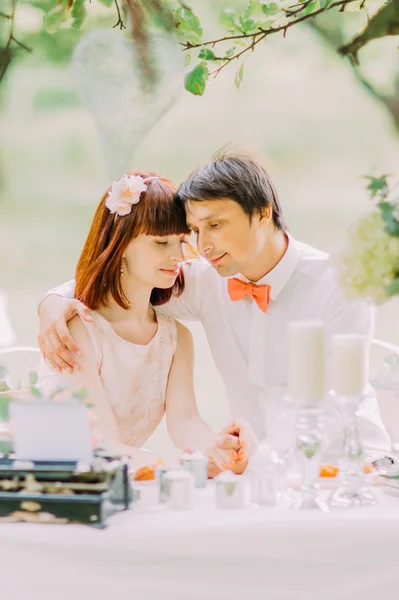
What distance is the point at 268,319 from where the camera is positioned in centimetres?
241

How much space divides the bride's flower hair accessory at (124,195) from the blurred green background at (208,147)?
4.54 feet

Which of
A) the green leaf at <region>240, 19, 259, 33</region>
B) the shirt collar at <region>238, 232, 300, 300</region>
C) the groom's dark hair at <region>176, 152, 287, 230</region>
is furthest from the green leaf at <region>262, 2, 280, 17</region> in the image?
the shirt collar at <region>238, 232, 300, 300</region>

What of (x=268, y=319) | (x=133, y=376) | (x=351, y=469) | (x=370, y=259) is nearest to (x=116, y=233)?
(x=133, y=376)

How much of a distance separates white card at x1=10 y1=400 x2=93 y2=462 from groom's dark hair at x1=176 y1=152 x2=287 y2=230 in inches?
34.5

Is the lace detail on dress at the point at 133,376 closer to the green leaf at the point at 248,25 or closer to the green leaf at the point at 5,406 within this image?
the green leaf at the point at 5,406

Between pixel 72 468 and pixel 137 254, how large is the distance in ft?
2.85

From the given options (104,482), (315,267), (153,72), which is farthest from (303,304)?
(153,72)

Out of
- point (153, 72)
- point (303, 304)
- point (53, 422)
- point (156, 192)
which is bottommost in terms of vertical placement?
point (53, 422)

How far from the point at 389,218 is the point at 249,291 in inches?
31.3

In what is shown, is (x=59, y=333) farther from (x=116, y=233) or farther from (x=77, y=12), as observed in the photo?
(x=77, y=12)

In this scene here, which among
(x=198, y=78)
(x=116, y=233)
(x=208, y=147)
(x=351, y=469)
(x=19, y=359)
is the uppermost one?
(x=208, y=147)

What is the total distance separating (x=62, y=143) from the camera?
12.5 ft

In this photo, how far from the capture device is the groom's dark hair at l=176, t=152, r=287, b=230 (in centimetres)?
222

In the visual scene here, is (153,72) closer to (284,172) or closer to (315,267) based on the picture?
(284,172)
